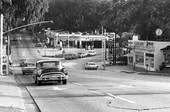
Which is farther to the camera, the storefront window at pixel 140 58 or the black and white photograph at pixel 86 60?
→ the storefront window at pixel 140 58

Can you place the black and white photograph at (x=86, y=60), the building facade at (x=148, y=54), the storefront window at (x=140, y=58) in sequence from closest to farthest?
the black and white photograph at (x=86, y=60) < the building facade at (x=148, y=54) < the storefront window at (x=140, y=58)

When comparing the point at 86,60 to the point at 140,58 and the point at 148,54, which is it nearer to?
the point at 140,58

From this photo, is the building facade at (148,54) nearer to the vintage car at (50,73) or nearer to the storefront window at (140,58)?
the storefront window at (140,58)

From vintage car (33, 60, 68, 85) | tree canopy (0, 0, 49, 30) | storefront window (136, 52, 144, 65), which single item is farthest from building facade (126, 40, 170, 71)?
vintage car (33, 60, 68, 85)

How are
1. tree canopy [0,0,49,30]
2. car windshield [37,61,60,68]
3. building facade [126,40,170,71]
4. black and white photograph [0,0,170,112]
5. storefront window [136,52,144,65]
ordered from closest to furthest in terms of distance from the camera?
black and white photograph [0,0,170,112]
car windshield [37,61,60,68]
tree canopy [0,0,49,30]
building facade [126,40,170,71]
storefront window [136,52,144,65]

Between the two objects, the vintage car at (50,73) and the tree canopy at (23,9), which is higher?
the tree canopy at (23,9)

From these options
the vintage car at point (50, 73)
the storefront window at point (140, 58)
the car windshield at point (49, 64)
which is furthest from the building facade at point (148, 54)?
the vintage car at point (50, 73)

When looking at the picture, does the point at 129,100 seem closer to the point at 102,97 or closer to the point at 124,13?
the point at 102,97

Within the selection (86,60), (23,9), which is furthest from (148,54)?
(86,60)

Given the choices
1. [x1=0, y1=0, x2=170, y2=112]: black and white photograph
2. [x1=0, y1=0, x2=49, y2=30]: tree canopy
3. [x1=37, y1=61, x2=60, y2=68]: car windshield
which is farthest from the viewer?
[x1=0, y1=0, x2=49, y2=30]: tree canopy

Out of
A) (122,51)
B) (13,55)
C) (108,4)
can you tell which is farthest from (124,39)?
(108,4)

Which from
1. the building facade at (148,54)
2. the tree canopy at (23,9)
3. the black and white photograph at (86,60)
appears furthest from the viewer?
the building facade at (148,54)

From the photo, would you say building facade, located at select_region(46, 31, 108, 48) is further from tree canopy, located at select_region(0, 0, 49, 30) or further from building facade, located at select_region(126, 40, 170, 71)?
tree canopy, located at select_region(0, 0, 49, 30)

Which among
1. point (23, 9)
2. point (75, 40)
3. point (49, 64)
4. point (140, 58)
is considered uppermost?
point (23, 9)
